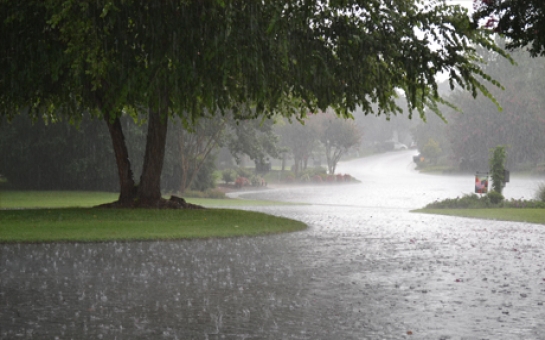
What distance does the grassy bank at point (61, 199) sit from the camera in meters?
27.9

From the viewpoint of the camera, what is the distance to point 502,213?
23891 millimetres

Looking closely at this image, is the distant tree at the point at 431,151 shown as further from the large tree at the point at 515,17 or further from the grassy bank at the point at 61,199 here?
the large tree at the point at 515,17

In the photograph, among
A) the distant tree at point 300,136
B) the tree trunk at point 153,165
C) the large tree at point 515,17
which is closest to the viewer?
the large tree at point 515,17

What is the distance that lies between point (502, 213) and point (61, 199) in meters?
19.7

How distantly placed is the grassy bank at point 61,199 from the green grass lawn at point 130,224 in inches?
327

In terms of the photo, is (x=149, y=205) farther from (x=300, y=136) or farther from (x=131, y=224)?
(x=300, y=136)

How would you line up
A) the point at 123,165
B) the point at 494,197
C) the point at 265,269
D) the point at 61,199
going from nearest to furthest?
1. the point at 265,269
2. the point at 123,165
3. the point at 494,197
4. the point at 61,199

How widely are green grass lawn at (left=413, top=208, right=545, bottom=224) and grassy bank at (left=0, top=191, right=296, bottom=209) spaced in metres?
9.19

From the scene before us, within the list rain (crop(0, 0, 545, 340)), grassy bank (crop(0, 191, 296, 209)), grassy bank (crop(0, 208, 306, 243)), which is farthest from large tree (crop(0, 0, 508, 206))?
grassy bank (crop(0, 191, 296, 209))

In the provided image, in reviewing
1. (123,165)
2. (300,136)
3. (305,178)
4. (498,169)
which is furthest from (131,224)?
(300,136)

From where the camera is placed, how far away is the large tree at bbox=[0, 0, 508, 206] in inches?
615

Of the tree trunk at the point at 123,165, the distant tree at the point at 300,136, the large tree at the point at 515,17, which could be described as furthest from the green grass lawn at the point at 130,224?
the distant tree at the point at 300,136

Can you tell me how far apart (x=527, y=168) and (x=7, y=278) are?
232 ft

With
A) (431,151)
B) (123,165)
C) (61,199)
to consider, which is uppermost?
(431,151)
